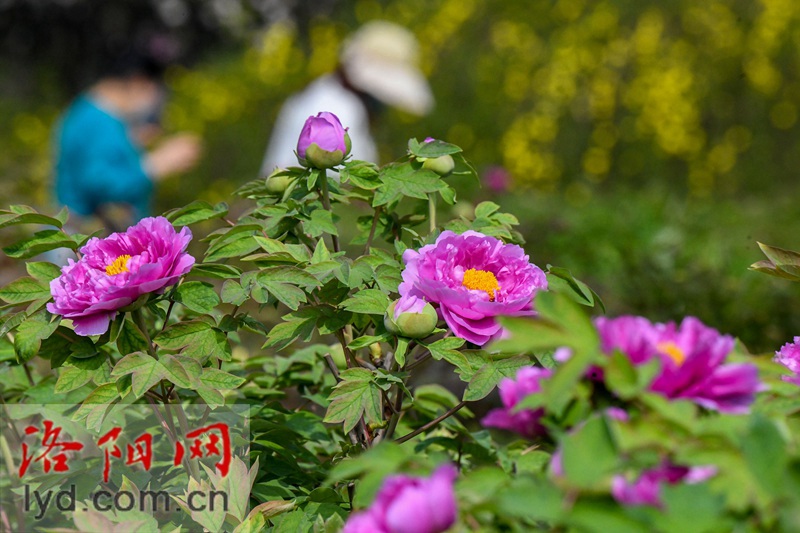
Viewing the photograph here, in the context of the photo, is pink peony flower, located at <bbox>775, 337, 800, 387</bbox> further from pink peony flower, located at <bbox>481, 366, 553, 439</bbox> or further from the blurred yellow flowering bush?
the blurred yellow flowering bush

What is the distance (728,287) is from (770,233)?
1537 millimetres

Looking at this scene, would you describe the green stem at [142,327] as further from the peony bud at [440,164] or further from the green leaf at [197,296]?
the peony bud at [440,164]

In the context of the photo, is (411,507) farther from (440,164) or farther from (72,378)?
(440,164)

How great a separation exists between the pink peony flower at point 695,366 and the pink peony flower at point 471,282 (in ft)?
1.05

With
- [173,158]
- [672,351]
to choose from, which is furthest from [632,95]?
[672,351]

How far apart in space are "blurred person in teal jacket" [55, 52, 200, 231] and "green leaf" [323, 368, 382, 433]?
3185 millimetres

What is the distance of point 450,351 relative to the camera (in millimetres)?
1165

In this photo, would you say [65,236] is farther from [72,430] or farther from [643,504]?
[643,504]

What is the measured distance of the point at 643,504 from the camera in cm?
70

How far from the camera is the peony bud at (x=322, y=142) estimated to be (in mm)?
1301

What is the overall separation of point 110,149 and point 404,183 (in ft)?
11.0

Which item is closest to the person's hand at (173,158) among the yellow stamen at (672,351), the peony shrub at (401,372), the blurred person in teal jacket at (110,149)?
the blurred person in teal jacket at (110,149)

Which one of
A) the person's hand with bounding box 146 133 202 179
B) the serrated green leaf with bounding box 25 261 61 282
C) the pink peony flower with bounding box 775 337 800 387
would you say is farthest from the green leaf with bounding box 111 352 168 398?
the person's hand with bounding box 146 133 202 179

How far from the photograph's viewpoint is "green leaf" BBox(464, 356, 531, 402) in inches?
44.5
